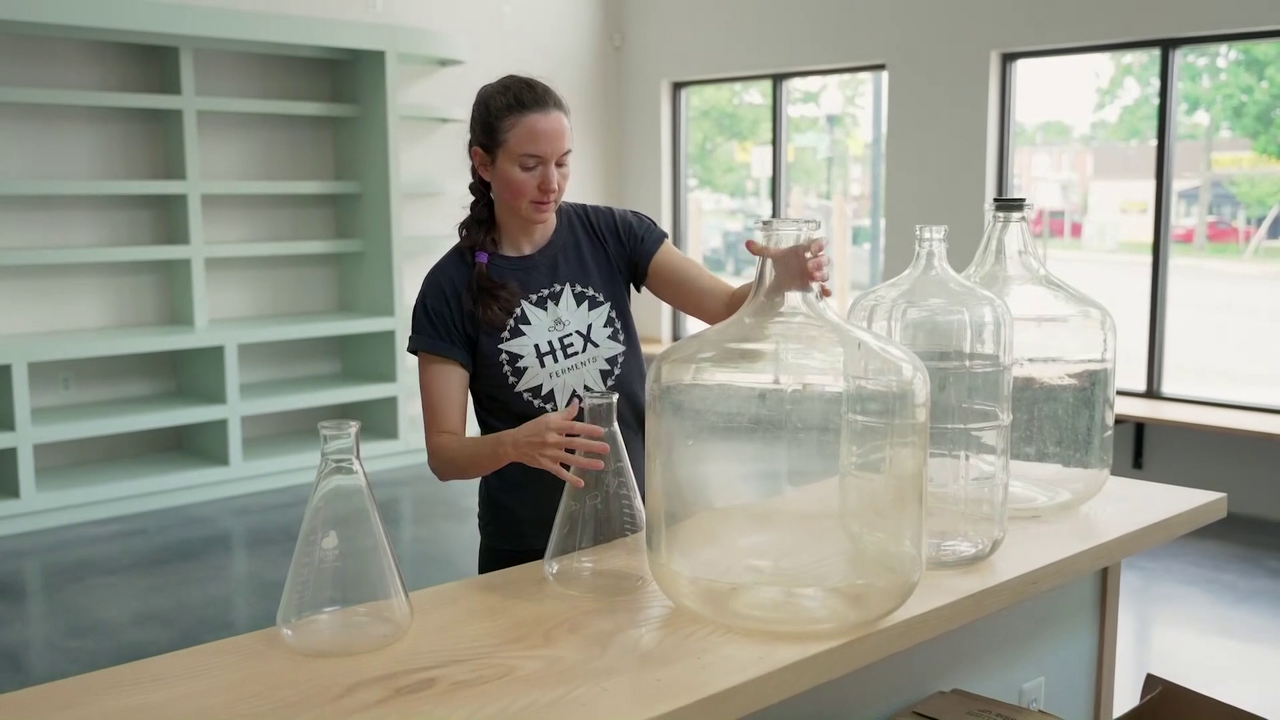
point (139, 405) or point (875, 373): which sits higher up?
point (875, 373)

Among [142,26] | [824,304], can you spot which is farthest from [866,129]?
[824,304]

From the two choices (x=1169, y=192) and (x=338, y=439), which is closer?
(x=338, y=439)

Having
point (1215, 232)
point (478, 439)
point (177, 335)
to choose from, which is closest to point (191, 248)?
point (177, 335)

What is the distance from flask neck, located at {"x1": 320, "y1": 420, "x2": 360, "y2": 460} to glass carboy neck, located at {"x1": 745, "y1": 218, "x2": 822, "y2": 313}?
1.31 feet

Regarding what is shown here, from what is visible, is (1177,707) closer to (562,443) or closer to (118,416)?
(562,443)

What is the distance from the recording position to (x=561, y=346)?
1664 mm

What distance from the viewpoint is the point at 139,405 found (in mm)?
4719

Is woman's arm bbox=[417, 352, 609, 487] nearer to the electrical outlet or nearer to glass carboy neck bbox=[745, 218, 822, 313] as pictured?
glass carboy neck bbox=[745, 218, 822, 313]

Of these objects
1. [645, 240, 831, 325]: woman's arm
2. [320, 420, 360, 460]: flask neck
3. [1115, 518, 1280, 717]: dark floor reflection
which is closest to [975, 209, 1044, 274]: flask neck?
[645, 240, 831, 325]: woman's arm

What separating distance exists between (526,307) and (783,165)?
15.0 ft

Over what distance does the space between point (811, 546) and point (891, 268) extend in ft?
14.7

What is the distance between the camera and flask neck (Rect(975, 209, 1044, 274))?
141cm

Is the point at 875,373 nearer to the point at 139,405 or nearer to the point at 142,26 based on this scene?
the point at 142,26

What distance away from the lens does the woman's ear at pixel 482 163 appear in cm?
166
